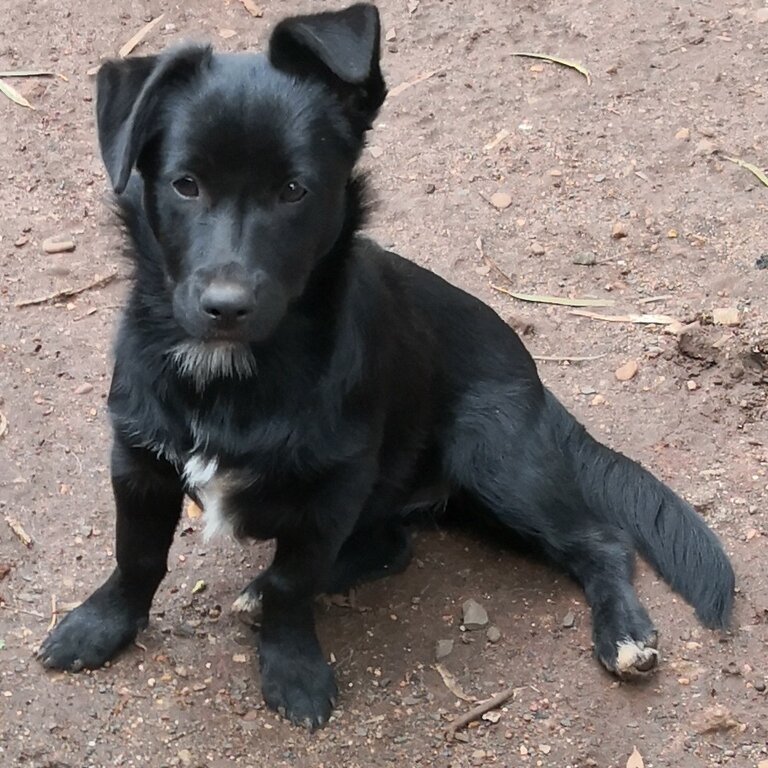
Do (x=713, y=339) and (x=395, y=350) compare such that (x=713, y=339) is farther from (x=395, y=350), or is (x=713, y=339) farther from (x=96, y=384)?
(x=96, y=384)

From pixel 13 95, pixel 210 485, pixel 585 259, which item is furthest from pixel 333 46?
pixel 13 95

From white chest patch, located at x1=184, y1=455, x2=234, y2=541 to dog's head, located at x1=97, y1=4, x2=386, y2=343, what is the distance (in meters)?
0.36

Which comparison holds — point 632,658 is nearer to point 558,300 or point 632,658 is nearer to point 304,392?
point 304,392

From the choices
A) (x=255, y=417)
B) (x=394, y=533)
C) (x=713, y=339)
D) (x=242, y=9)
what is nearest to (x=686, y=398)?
(x=713, y=339)

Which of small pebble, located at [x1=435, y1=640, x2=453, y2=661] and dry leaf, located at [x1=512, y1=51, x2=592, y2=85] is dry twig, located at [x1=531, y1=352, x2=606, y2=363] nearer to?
small pebble, located at [x1=435, y1=640, x2=453, y2=661]

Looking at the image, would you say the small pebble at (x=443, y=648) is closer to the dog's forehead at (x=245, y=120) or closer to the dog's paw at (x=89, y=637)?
the dog's paw at (x=89, y=637)

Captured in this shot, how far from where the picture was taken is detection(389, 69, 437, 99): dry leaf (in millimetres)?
5125

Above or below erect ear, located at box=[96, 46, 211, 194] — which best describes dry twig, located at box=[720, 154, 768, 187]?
below

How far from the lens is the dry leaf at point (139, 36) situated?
205 inches

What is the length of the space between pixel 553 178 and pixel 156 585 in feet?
8.29

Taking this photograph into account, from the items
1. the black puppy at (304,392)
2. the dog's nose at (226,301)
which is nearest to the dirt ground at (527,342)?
the black puppy at (304,392)

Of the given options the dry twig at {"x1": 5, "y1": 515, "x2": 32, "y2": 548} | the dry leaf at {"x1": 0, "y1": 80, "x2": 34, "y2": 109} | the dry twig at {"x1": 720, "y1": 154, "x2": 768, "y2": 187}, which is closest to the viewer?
the dry twig at {"x1": 5, "y1": 515, "x2": 32, "y2": 548}

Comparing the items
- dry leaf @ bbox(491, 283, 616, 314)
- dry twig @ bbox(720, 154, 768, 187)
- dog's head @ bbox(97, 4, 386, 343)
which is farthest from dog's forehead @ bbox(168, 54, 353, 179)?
dry twig @ bbox(720, 154, 768, 187)

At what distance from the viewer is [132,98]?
2.32 m
